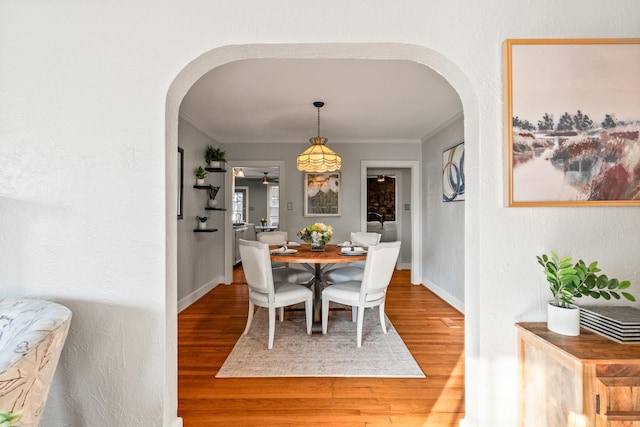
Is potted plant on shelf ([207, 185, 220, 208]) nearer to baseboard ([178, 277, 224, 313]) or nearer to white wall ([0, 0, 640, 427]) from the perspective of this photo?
baseboard ([178, 277, 224, 313])

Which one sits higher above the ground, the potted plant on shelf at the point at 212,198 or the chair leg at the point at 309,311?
the potted plant on shelf at the point at 212,198

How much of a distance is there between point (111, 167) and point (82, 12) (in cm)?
73

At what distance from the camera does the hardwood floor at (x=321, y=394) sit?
1765 millimetres

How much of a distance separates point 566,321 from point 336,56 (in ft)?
5.12

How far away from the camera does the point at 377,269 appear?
2.71 meters

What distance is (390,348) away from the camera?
2633mm

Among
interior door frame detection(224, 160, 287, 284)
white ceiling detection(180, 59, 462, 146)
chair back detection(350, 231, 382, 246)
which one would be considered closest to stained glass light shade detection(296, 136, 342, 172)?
white ceiling detection(180, 59, 462, 146)

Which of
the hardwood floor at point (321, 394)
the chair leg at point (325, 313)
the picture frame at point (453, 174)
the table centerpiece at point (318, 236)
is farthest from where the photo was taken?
the picture frame at point (453, 174)

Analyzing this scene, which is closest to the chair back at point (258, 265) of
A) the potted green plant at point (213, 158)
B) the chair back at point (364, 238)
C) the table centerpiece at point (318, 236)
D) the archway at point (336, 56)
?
the table centerpiece at point (318, 236)

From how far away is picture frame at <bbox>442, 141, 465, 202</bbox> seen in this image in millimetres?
3621

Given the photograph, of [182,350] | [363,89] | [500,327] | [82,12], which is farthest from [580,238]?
[182,350]

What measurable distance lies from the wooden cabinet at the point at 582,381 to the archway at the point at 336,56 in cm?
25

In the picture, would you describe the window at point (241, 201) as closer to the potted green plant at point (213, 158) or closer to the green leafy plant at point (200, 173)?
the potted green plant at point (213, 158)

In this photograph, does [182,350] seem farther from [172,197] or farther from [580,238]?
[580,238]
